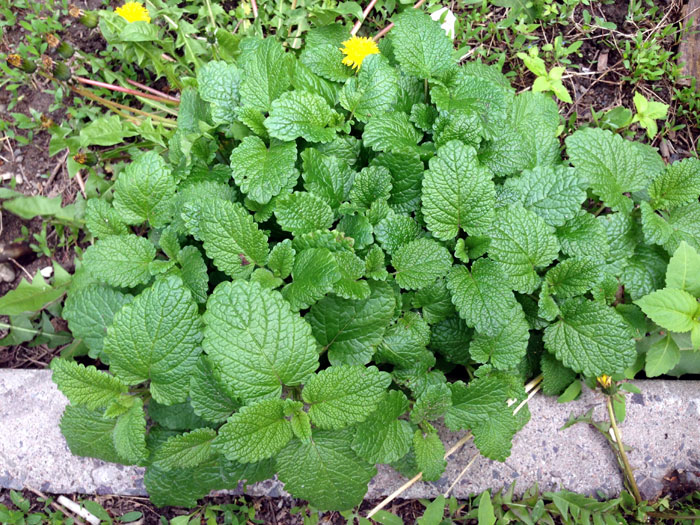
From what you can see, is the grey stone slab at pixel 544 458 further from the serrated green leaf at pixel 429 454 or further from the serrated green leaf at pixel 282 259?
the serrated green leaf at pixel 282 259

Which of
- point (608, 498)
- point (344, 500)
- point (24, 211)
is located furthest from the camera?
point (24, 211)

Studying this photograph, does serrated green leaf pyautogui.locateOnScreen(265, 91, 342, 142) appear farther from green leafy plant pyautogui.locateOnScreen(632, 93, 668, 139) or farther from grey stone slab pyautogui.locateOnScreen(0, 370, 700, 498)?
green leafy plant pyautogui.locateOnScreen(632, 93, 668, 139)

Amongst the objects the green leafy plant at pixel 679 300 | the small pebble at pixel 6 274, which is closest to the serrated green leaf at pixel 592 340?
the green leafy plant at pixel 679 300

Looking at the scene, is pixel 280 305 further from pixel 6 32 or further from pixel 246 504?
pixel 6 32

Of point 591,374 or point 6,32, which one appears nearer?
point 591,374

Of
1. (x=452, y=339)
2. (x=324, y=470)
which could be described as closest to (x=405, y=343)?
(x=452, y=339)

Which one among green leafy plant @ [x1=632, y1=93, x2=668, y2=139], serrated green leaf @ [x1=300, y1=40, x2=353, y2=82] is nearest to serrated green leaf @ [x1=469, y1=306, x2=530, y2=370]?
serrated green leaf @ [x1=300, y1=40, x2=353, y2=82]

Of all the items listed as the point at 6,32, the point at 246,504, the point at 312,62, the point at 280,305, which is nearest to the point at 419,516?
the point at 246,504

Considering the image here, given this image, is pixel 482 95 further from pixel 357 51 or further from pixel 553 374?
pixel 553 374
